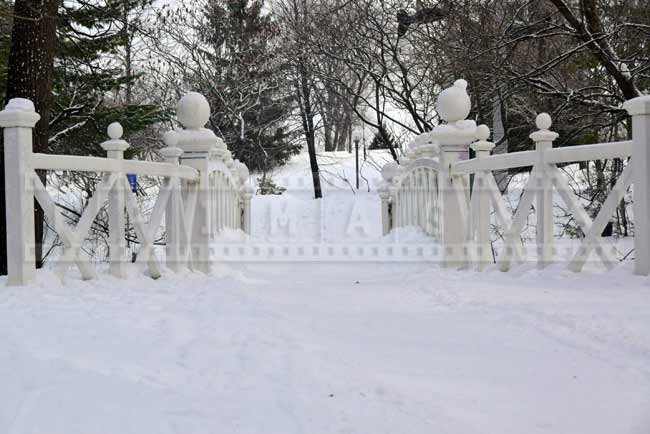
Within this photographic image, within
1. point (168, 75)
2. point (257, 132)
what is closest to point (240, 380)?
point (168, 75)

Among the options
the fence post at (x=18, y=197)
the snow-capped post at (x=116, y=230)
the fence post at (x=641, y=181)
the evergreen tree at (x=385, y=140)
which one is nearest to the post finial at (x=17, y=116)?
the fence post at (x=18, y=197)

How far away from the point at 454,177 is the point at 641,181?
2.07 metres

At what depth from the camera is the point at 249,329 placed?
3.07 meters

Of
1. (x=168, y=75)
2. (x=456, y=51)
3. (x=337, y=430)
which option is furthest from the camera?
(x=168, y=75)

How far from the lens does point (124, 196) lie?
4.52 meters

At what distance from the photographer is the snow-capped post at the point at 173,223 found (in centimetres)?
523

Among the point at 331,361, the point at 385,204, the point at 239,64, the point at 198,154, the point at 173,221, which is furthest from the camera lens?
the point at 239,64

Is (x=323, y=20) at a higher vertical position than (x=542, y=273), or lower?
higher

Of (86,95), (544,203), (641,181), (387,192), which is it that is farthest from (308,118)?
(641,181)

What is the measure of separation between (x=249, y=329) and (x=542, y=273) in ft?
7.00

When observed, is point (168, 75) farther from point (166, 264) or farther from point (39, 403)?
point (39, 403)

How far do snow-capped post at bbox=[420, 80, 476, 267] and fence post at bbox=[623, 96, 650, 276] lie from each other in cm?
196

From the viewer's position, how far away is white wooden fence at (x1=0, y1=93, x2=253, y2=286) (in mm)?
3830

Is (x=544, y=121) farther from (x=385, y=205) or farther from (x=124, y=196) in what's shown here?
(x=385, y=205)
